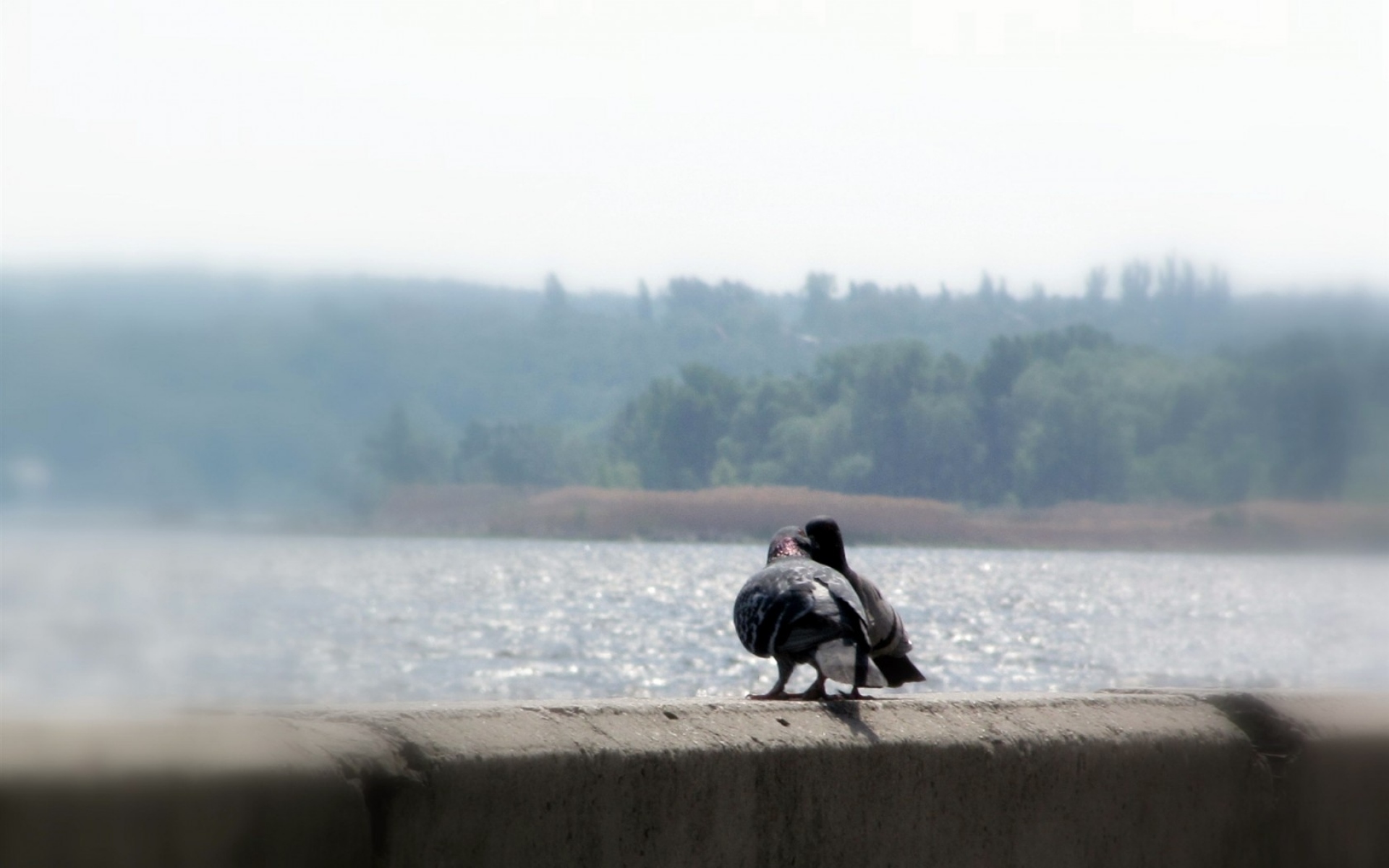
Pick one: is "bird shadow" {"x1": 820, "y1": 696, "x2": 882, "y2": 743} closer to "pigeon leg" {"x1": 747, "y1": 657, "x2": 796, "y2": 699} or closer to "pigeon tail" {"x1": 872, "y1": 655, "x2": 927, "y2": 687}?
"pigeon leg" {"x1": 747, "y1": 657, "x2": 796, "y2": 699}

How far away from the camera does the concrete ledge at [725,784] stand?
89.0 inches

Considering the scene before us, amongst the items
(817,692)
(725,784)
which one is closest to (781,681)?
(817,692)

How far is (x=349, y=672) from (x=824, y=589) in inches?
645

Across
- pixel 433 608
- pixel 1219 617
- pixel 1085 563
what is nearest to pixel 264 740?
pixel 433 608

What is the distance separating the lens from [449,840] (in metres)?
2.74

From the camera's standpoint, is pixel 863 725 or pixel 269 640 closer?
pixel 863 725

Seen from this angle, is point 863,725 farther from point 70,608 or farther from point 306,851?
point 70,608

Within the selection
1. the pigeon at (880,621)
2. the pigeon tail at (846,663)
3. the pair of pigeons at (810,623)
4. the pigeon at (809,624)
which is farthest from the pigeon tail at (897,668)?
the pigeon tail at (846,663)

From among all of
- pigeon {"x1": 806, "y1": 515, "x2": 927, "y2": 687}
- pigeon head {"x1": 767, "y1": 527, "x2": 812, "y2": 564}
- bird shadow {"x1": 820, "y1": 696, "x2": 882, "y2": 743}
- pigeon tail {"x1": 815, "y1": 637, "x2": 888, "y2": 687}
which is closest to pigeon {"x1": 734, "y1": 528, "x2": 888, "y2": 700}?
pigeon tail {"x1": 815, "y1": 637, "x2": 888, "y2": 687}

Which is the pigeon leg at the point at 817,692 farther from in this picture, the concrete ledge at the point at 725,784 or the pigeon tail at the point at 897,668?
the pigeon tail at the point at 897,668

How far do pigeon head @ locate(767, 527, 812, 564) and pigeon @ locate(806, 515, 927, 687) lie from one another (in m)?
0.02

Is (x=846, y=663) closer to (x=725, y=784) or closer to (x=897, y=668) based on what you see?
(x=725, y=784)

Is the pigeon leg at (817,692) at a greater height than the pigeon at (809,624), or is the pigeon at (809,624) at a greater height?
the pigeon at (809,624)

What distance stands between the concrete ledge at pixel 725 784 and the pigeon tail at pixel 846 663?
7.2 inches
